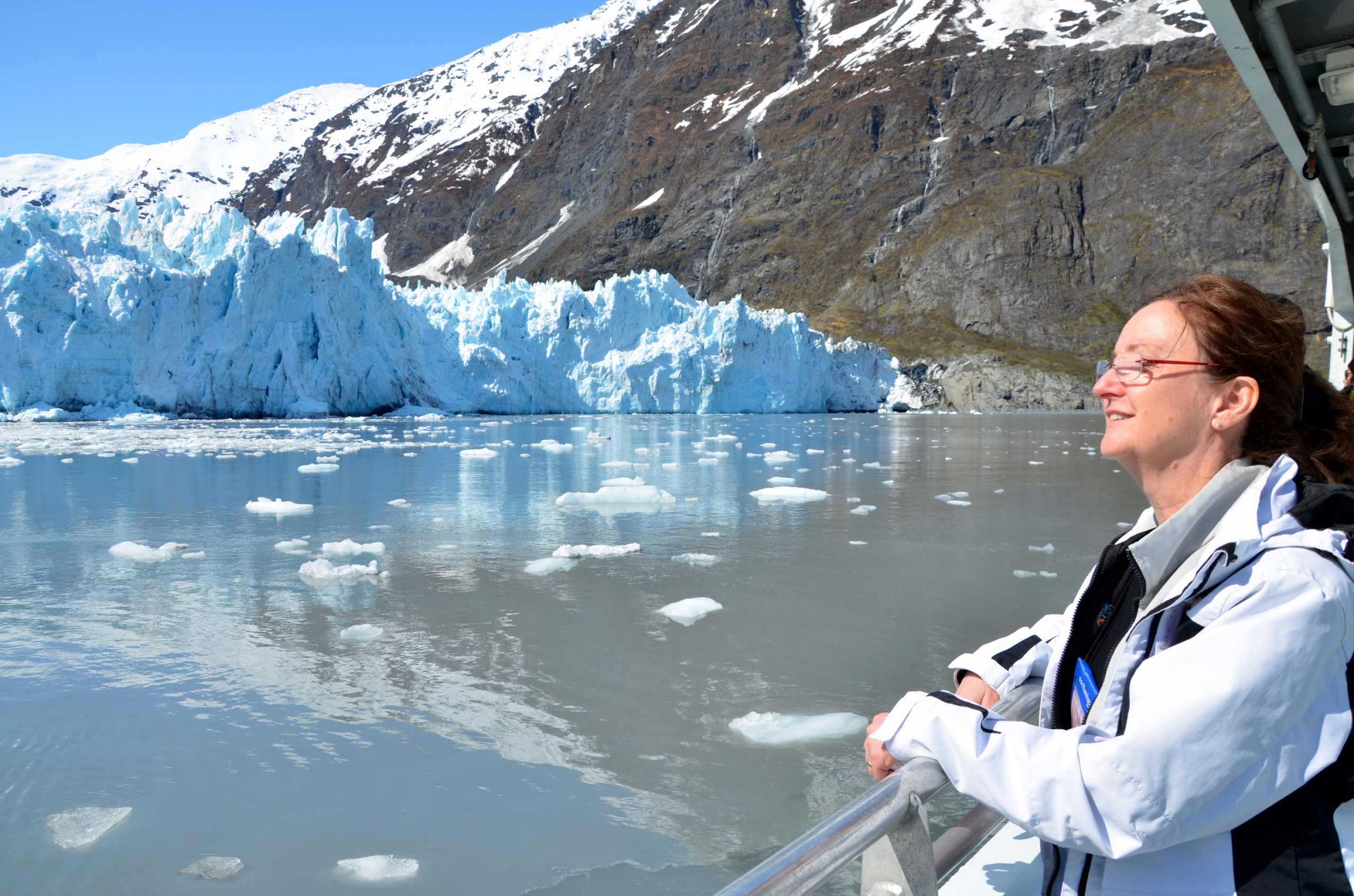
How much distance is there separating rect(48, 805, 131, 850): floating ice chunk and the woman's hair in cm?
291

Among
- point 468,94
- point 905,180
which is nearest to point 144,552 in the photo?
point 905,180

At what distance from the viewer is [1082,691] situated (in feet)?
3.81

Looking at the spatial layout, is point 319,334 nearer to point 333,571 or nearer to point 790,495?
point 790,495

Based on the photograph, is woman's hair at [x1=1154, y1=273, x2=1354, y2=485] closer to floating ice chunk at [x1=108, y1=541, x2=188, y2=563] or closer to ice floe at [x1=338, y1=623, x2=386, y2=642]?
ice floe at [x1=338, y1=623, x2=386, y2=642]

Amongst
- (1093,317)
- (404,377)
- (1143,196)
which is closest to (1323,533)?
(404,377)

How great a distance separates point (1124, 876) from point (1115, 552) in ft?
1.43

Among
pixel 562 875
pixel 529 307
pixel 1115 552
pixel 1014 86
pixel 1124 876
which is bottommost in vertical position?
pixel 562 875

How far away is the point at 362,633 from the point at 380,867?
2.18 m

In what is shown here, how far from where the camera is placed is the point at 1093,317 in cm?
6475

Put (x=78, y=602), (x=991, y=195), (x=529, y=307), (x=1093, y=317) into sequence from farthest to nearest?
(x=991, y=195), (x=1093, y=317), (x=529, y=307), (x=78, y=602)

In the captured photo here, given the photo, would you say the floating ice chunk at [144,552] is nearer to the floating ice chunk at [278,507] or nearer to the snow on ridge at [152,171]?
the floating ice chunk at [278,507]

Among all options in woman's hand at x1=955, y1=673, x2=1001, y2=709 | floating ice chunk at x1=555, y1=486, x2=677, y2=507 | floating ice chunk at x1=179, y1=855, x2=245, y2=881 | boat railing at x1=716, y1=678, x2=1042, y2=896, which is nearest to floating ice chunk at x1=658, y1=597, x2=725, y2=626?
floating ice chunk at x1=179, y1=855, x2=245, y2=881

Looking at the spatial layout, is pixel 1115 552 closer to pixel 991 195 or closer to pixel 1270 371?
pixel 1270 371

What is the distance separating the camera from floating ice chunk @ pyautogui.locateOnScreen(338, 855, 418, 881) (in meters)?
2.23
